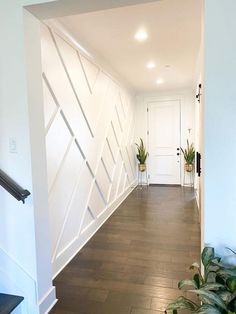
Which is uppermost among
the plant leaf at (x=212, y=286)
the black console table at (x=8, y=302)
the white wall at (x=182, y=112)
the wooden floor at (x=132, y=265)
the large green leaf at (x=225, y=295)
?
the white wall at (x=182, y=112)

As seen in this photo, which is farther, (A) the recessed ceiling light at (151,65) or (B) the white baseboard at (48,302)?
(A) the recessed ceiling light at (151,65)

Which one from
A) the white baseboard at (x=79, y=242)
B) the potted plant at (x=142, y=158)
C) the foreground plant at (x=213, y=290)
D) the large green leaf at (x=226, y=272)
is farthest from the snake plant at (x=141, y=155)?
the large green leaf at (x=226, y=272)

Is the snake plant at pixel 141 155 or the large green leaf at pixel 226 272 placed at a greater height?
the snake plant at pixel 141 155

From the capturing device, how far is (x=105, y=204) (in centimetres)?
404

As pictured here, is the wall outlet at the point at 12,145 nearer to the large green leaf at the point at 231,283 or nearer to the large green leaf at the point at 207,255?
the large green leaf at the point at 207,255

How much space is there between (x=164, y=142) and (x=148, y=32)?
4119 millimetres

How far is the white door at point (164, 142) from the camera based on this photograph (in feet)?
21.4

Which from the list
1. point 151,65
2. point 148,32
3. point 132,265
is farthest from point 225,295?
point 151,65

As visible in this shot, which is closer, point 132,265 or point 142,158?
point 132,265

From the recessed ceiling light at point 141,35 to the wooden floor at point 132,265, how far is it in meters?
2.50

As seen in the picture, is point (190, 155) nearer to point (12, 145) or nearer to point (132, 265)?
point (132, 265)

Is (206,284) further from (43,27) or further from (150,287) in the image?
(43,27)

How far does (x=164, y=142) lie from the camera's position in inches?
261

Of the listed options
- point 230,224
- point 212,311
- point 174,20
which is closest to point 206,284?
point 212,311
